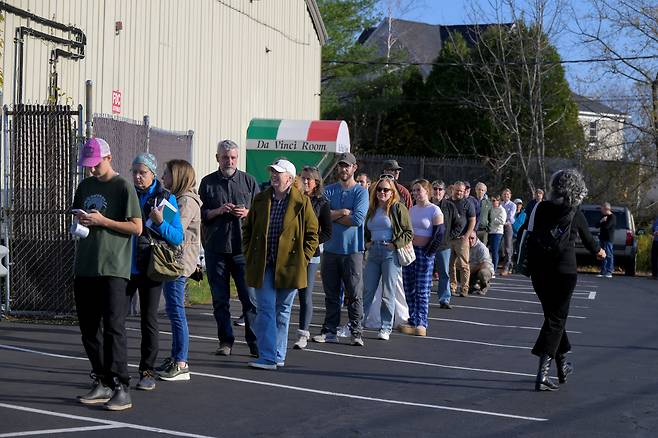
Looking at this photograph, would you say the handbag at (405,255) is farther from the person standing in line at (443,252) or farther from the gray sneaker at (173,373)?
the gray sneaker at (173,373)

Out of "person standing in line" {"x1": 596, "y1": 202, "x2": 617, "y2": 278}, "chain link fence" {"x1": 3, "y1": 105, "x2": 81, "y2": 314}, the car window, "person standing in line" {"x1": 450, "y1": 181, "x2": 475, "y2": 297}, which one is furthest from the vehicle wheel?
"chain link fence" {"x1": 3, "y1": 105, "x2": 81, "y2": 314}

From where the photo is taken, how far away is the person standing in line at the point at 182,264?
9.16 meters

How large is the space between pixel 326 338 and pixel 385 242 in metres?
1.27

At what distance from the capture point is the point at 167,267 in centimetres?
870

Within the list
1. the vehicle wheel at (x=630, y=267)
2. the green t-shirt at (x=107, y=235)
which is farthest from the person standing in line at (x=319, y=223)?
the vehicle wheel at (x=630, y=267)

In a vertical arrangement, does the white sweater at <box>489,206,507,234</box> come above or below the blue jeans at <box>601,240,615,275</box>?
above

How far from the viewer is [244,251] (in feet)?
33.5

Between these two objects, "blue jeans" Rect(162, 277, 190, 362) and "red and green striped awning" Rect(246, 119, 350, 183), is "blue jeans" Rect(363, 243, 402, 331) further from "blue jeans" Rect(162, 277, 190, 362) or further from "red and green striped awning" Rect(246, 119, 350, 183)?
"red and green striped awning" Rect(246, 119, 350, 183)

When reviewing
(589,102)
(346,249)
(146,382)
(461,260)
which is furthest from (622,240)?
(146,382)

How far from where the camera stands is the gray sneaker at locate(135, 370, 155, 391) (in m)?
8.82

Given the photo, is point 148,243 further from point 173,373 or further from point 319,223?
point 319,223

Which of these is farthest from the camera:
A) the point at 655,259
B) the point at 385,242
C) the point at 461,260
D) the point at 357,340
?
the point at 655,259

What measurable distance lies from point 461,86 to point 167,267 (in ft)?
106

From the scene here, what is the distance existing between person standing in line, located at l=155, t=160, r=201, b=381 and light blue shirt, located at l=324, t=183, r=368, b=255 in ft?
8.12
